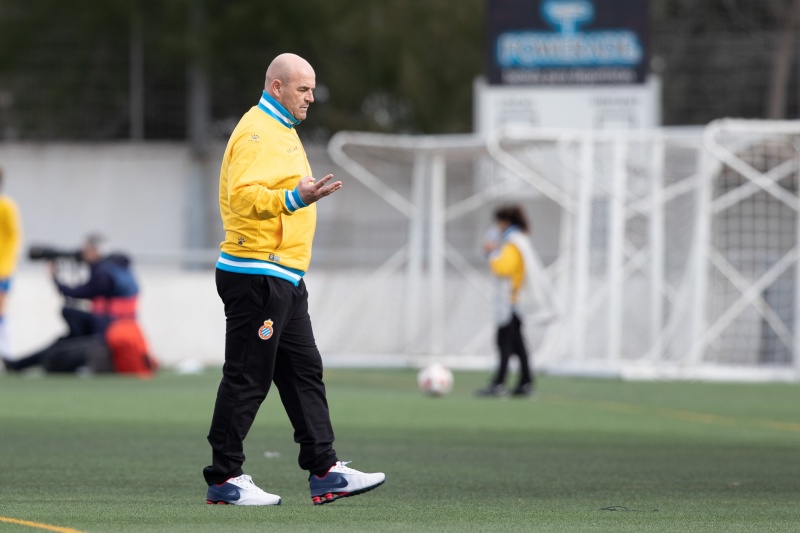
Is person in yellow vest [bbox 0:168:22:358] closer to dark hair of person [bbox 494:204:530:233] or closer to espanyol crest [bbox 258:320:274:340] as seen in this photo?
dark hair of person [bbox 494:204:530:233]

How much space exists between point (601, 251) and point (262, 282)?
15104 mm

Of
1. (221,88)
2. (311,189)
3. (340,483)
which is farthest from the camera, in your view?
(221,88)

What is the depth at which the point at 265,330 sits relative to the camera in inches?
277

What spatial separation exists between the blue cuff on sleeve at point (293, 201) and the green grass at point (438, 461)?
4.19 feet

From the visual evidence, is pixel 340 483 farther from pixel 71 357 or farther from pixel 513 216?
pixel 71 357

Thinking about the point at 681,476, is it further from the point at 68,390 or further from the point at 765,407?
the point at 68,390

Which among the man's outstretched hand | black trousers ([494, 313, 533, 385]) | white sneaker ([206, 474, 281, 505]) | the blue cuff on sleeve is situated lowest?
black trousers ([494, 313, 533, 385])

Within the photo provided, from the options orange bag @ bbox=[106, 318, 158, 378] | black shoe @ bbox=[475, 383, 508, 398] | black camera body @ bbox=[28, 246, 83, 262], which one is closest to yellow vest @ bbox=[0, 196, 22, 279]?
black camera body @ bbox=[28, 246, 83, 262]

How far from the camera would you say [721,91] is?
1048 inches

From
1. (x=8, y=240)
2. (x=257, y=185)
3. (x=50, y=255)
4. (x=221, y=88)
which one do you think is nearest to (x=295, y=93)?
(x=257, y=185)

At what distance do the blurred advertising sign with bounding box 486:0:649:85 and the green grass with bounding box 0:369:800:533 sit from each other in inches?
247

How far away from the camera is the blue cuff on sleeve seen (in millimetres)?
6784

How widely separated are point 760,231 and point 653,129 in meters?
1.95

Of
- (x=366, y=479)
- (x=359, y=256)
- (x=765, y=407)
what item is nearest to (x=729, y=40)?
(x=359, y=256)
